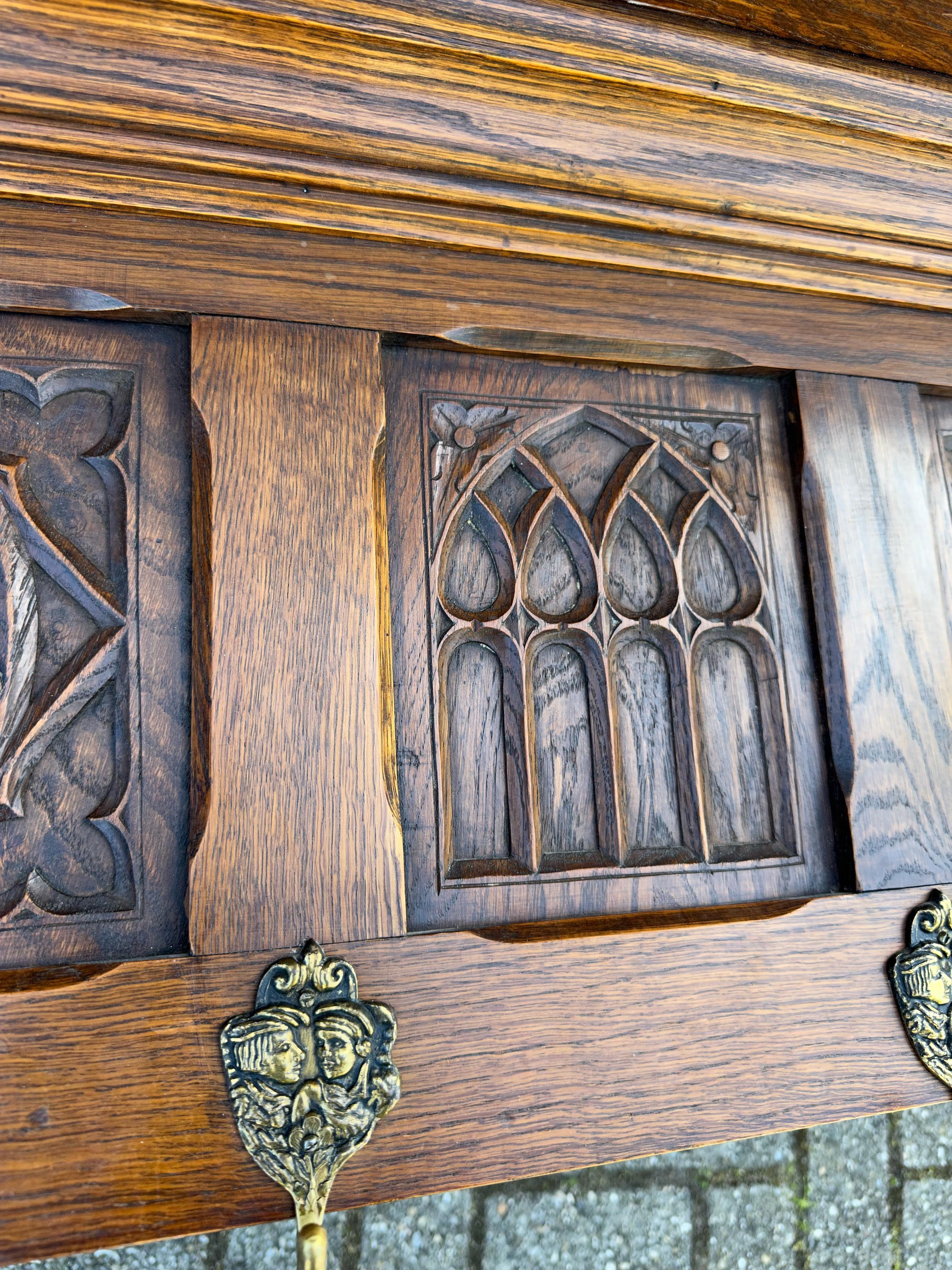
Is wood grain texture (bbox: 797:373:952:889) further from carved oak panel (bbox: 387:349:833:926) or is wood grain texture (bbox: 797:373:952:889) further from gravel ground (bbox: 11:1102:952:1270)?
gravel ground (bbox: 11:1102:952:1270)

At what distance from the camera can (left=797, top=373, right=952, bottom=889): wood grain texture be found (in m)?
0.67

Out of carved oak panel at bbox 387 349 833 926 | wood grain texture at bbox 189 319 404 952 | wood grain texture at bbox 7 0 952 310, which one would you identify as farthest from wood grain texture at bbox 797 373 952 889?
wood grain texture at bbox 189 319 404 952

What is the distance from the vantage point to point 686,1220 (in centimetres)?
89

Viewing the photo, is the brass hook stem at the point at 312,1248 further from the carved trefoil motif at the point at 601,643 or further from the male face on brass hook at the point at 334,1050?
the carved trefoil motif at the point at 601,643

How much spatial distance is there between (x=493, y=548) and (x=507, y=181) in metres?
0.25

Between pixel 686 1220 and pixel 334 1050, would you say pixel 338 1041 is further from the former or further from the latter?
pixel 686 1220

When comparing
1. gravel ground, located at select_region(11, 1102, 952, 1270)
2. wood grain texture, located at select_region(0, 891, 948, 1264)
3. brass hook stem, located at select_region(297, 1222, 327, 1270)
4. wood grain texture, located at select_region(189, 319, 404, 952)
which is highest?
wood grain texture, located at select_region(189, 319, 404, 952)

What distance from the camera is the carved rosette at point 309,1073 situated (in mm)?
500

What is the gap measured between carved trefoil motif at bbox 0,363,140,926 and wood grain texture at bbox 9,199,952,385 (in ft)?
0.24

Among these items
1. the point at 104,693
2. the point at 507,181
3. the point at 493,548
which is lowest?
the point at 104,693

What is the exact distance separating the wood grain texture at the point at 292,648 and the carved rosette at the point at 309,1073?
0.03 m

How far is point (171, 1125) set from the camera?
1.61ft

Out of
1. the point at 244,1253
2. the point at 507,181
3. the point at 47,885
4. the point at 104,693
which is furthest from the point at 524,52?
the point at 244,1253

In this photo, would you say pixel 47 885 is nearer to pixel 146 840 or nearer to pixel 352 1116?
pixel 146 840
